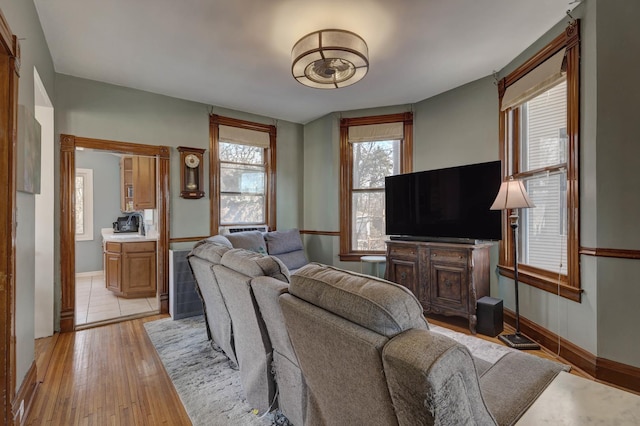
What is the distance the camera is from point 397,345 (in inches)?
31.1

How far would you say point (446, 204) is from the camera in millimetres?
3508

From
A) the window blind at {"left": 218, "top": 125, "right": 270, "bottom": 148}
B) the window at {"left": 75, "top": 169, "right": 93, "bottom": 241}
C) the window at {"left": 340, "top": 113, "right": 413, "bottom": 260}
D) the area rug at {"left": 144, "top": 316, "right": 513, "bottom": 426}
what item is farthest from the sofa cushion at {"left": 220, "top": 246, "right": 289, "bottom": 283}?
the window at {"left": 75, "top": 169, "right": 93, "bottom": 241}

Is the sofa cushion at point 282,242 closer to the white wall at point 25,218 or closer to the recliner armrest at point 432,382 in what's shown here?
the white wall at point 25,218

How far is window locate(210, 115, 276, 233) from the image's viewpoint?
4.40 metres

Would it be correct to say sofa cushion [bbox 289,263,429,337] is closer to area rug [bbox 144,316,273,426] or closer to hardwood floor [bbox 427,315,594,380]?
area rug [bbox 144,316,273,426]

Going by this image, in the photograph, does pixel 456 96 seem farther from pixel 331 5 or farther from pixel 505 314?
pixel 505 314

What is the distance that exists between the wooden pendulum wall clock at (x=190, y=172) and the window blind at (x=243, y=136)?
1.56 ft

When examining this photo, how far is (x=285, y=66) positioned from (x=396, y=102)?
178 cm

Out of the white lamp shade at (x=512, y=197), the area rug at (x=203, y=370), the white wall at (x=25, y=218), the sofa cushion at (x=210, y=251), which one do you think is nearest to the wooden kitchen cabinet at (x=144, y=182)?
the area rug at (x=203, y=370)

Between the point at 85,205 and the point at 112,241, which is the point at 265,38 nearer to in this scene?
the point at 112,241

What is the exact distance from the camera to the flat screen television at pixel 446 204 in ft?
10.3

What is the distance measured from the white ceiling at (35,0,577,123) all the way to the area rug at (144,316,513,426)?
277 cm

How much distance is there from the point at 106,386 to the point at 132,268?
2.47m

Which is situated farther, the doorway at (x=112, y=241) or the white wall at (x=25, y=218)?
the doorway at (x=112, y=241)
